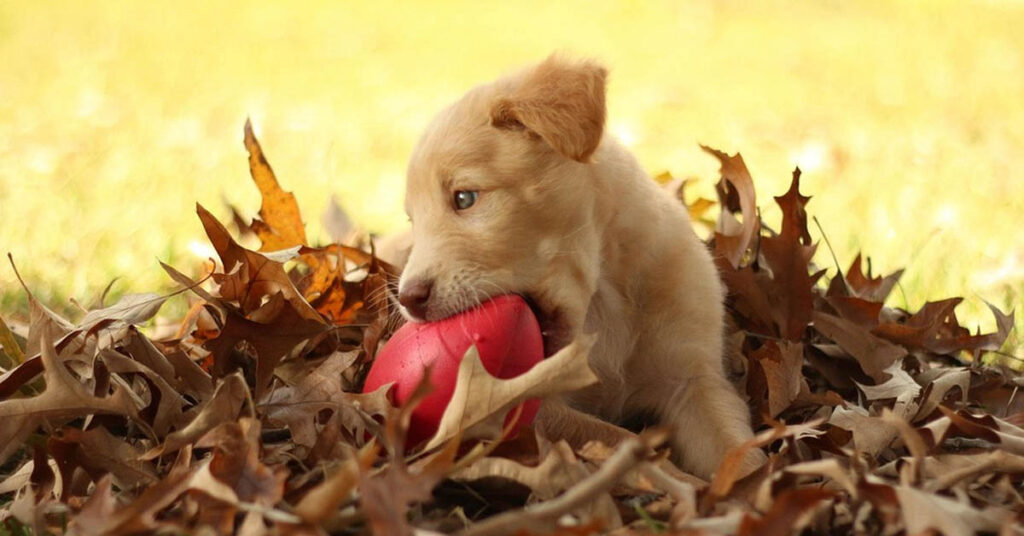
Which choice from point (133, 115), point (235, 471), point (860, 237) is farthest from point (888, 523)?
point (133, 115)

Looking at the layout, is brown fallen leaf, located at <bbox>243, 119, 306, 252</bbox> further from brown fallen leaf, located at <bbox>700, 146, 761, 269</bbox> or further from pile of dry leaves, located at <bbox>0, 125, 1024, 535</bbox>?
brown fallen leaf, located at <bbox>700, 146, 761, 269</bbox>

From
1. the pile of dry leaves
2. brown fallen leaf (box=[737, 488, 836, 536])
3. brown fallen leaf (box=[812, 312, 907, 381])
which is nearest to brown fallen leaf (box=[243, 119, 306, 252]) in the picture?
the pile of dry leaves

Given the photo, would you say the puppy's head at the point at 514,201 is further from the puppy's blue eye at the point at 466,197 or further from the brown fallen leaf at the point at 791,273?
the brown fallen leaf at the point at 791,273

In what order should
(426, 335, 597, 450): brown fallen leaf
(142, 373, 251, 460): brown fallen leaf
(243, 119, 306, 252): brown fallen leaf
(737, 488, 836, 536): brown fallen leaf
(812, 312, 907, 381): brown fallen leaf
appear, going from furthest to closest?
(243, 119, 306, 252): brown fallen leaf → (812, 312, 907, 381): brown fallen leaf → (142, 373, 251, 460): brown fallen leaf → (426, 335, 597, 450): brown fallen leaf → (737, 488, 836, 536): brown fallen leaf

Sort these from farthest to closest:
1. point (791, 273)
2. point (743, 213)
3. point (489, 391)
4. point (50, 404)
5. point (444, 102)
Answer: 1. point (444, 102)
2. point (743, 213)
3. point (791, 273)
4. point (50, 404)
5. point (489, 391)

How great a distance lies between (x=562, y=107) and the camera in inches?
117

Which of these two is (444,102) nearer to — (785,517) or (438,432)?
(438,432)

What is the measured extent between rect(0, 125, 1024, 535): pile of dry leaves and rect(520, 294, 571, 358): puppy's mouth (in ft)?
1.62

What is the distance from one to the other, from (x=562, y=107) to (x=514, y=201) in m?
0.27

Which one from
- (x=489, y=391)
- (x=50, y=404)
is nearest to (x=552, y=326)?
(x=489, y=391)

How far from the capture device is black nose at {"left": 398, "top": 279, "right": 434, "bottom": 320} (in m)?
2.83

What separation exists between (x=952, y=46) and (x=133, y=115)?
7149 millimetres

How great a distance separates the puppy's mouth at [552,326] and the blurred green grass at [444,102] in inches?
38.6

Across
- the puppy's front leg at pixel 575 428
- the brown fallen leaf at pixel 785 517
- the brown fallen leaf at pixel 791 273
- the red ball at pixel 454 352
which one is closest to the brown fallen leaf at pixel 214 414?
the red ball at pixel 454 352
